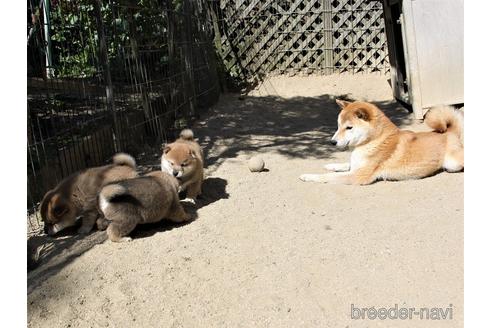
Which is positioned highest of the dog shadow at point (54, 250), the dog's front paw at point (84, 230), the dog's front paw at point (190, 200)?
the dog's front paw at point (84, 230)

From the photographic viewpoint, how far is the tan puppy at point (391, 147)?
19.5 ft

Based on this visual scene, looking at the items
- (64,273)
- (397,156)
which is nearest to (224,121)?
(397,156)

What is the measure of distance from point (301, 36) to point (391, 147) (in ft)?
26.6

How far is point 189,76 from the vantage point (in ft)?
32.1

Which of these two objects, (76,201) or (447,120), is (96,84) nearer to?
(76,201)

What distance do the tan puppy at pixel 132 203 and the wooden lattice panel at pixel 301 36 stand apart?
9.26 meters

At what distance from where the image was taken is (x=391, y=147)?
238 inches

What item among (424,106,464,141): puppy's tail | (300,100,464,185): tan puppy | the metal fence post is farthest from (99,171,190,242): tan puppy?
(424,106,464,141): puppy's tail

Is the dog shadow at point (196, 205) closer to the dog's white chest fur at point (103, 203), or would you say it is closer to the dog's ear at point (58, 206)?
the dog's white chest fur at point (103, 203)

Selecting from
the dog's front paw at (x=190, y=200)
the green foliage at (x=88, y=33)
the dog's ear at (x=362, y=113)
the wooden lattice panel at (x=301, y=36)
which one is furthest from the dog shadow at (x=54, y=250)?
the wooden lattice panel at (x=301, y=36)

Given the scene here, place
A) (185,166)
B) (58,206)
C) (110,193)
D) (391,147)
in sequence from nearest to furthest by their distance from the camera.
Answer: (110,193)
(58,206)
(185,166)
(391,147)

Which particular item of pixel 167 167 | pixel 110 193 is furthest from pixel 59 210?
pixel 167 167

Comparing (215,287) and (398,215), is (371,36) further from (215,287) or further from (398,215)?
(215,287)

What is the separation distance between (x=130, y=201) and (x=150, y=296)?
111 cm
